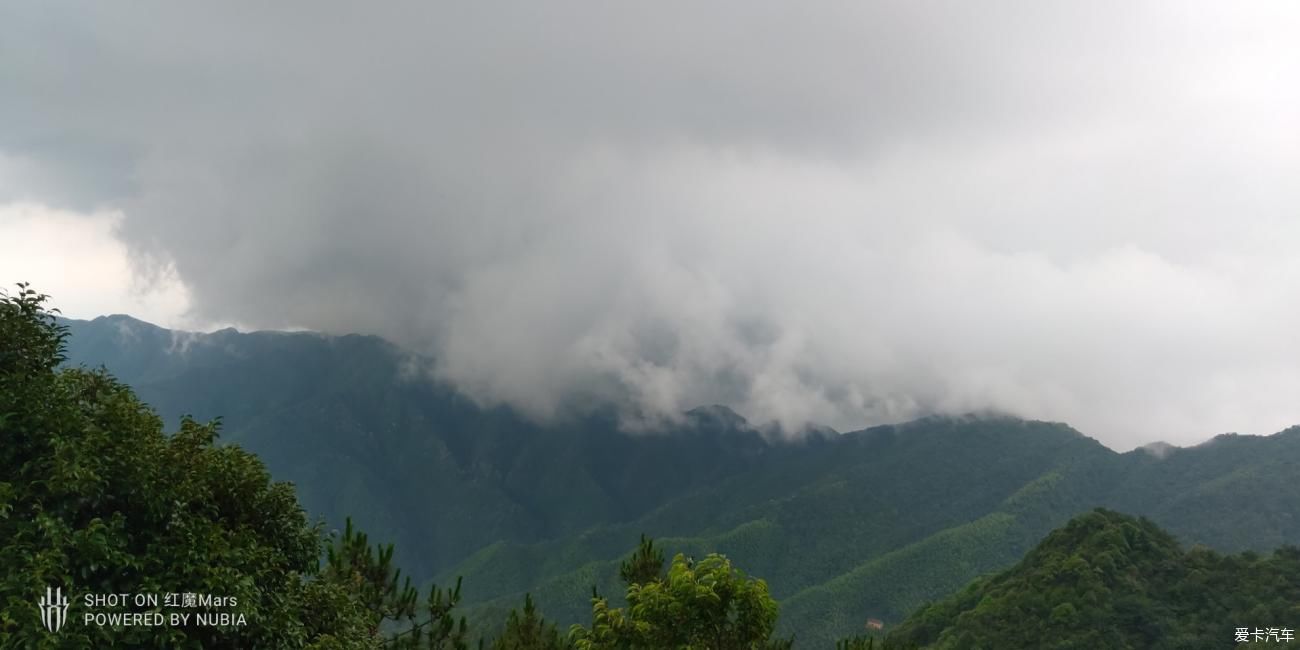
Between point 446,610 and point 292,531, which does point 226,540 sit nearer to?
point 292,531

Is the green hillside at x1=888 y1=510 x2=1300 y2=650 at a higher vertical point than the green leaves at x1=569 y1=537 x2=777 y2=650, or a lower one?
lower

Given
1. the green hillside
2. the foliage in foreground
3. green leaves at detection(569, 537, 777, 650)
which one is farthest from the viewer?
the green hillside

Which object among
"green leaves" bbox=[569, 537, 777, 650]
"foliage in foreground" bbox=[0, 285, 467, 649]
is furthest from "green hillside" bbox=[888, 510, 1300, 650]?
"foliage in foreground" bbox=[0, 285, 467, 649]

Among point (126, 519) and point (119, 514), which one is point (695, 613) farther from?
point (126, 519)

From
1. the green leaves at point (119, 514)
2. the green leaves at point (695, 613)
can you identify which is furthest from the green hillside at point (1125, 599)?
the green leaves at point (119, 514)

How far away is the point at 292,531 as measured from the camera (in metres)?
18.3

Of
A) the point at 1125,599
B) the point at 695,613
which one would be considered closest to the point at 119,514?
the point at 695,613

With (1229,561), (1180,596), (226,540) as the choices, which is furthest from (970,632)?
(226,540)

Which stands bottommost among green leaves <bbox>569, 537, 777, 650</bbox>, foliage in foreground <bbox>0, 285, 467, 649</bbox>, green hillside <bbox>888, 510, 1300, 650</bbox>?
green hillside <bbox>888, 510, 1300, 650</bbox>

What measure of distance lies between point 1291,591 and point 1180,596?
16247 millimetres

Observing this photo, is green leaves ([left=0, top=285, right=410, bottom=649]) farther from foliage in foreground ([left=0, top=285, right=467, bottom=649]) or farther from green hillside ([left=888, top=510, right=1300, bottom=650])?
green hillside ([left=888, top=510, right=1300, bottom=650])

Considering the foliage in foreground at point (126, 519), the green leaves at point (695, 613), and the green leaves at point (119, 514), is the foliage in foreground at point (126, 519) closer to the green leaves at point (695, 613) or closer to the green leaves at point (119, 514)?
the green leaves at point (119, 514)

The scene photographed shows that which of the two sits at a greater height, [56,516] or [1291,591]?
[56,516]

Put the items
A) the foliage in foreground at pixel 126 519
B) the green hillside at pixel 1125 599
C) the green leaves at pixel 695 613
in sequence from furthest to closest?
1. the green hillside at pixel 1125 599
2. the green leaves at pixel 695 613
3. the foliage in foreground at pixel 126 519
